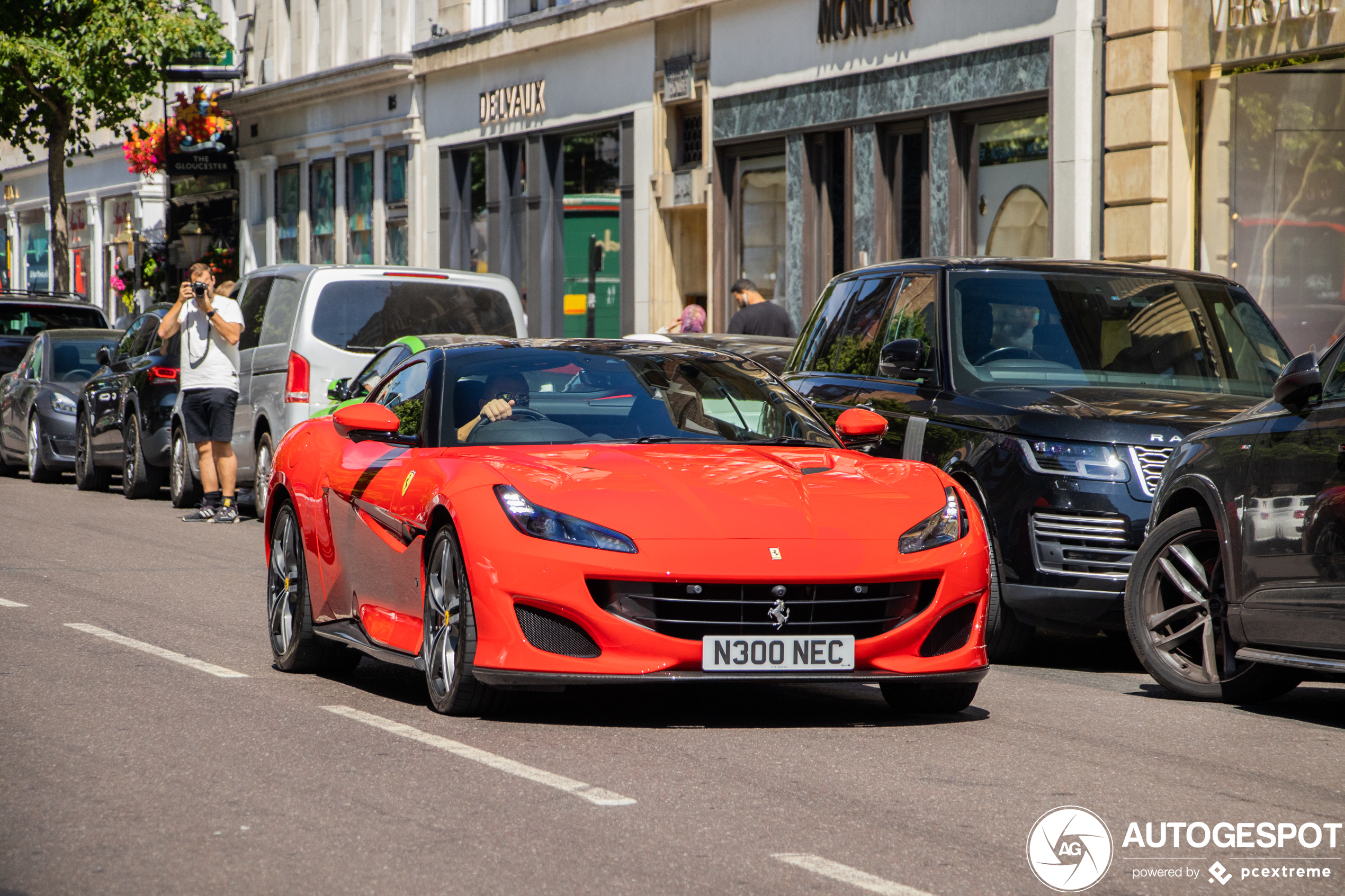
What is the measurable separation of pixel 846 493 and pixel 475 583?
1364 millimetres

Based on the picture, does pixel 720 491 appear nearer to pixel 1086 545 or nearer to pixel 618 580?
pixel 618 580

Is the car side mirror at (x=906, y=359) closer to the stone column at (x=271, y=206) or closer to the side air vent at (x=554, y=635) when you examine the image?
the side air vent at (x=554, y=635)

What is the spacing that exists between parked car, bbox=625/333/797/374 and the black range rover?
3361 millimetres

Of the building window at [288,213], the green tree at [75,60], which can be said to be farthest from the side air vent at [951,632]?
the building window at [288,213]

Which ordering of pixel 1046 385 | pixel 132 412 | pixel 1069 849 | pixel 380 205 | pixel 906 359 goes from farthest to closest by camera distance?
pixel 380 205
pixel 132 412
pixel 906 359
pixel 1046 385
pixel 1069 849

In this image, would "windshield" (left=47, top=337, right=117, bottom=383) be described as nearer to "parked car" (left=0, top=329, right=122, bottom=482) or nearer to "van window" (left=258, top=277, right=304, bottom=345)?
"parked car" (left=0, top=329, right=122, bottom=482)

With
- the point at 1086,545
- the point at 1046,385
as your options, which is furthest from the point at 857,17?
the point at 1086,545

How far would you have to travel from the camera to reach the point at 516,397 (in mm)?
7973

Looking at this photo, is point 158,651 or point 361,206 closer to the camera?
point 158,651

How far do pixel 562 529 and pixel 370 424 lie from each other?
129 centimetres

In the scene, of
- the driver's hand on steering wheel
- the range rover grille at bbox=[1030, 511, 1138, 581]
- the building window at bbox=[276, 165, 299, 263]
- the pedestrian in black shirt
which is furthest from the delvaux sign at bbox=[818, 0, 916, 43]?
the building window at bbox=[276, 165, 299, 263]

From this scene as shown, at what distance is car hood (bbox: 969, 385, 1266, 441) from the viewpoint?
8938mm

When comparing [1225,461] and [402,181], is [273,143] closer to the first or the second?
[402,181]

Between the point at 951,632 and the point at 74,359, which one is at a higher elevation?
the point at 74,359
